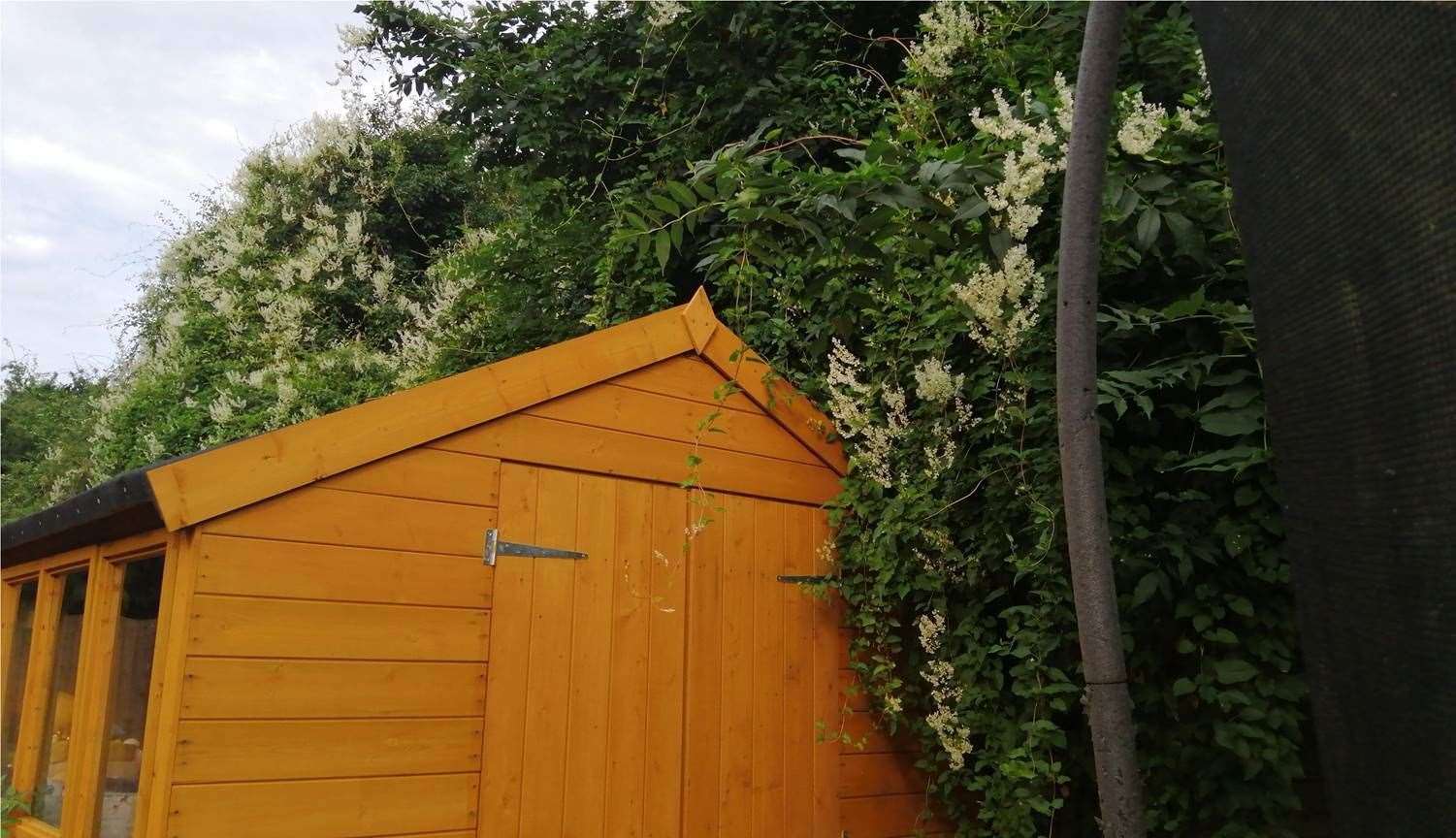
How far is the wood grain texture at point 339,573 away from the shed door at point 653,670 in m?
0.14

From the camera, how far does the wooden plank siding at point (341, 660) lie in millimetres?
2613

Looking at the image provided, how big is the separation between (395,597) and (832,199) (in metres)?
1.67

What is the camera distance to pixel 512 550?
3.20 m

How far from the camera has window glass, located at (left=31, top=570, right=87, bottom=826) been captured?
3.52 m

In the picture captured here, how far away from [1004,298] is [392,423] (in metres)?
1.98

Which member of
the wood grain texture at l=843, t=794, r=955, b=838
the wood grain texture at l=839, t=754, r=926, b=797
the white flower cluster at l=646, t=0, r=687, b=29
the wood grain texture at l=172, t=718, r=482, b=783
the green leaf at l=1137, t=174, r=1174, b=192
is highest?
the white flower cluster at l=646, t=0, r=687, b=29

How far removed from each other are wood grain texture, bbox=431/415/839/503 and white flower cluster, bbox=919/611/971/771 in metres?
0.74

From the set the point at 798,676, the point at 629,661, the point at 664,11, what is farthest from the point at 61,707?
the point at 664,11

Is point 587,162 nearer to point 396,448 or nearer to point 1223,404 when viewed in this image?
point 396,448

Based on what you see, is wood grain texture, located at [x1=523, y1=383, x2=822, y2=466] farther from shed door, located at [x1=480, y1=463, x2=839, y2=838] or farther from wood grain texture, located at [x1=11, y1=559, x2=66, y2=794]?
wood grain texture, located at [x1=11, y1=559, x2=66, y2=794]

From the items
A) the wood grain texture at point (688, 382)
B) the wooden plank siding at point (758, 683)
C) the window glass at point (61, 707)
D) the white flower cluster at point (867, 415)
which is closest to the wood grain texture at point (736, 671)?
the wooden plank siding at point (758, 683)

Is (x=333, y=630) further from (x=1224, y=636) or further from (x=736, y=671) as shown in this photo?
(x=1224, y=636)

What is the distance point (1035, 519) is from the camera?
3.23 meters

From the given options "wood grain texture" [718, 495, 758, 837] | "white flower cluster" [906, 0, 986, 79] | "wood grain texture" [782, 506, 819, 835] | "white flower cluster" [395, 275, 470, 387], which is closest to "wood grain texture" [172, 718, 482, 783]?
"wood grain texture" [718, 495, 758, 837]
